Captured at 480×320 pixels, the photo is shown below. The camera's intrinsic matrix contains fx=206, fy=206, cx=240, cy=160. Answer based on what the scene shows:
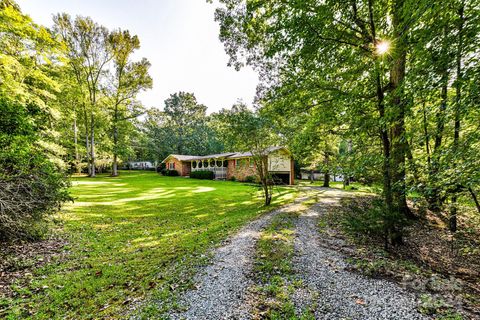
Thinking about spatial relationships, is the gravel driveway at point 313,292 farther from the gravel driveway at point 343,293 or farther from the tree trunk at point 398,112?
the tree trunk at point 398,112

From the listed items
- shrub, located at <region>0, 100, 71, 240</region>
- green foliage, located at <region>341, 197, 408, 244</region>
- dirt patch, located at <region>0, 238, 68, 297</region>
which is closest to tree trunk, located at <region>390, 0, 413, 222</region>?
green foliage, located at <region>341, 197, 408, 244</region>

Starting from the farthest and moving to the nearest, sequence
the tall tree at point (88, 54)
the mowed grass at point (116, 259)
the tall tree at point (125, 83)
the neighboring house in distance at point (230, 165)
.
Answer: the tall tree at point (125, 83)
the tall tree at point (88, 54)
the neighboring house in distance at point (230, 165)
the mowed grass at point (116, 259)

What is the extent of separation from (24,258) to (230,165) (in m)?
23.2

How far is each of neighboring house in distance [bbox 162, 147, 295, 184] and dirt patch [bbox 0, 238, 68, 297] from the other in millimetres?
14910

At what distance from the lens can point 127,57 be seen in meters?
29.0

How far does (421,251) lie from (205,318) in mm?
6915

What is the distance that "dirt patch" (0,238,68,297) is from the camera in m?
4.04

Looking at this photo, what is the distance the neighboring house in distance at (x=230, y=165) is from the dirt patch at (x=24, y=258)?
587 inches

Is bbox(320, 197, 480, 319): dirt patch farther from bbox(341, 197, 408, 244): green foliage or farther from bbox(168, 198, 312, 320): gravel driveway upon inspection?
bbox(168, 198, 312, 320): gravel driveway

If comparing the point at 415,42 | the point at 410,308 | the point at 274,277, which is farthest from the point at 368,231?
the point at 415,42

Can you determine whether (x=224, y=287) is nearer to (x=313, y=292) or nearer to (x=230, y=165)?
(x=313, y=292)

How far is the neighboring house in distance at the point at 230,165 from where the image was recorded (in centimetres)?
2289

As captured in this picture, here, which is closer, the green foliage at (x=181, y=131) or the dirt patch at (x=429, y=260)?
the dirt patch at (x=429, y=260)

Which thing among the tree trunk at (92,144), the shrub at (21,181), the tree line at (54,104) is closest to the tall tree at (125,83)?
the tree line at (54,104)
